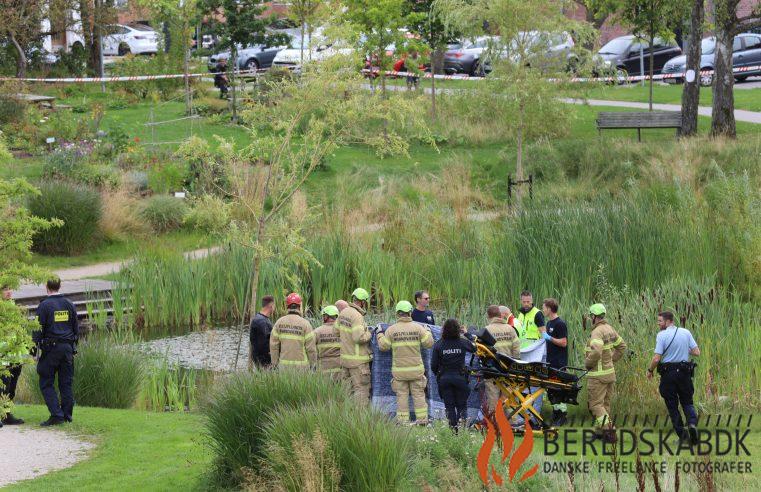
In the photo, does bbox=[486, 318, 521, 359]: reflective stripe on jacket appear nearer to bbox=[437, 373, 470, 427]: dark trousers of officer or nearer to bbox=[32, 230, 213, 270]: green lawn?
bbox=[437, 373, 470, 427]: dark trousers of officer

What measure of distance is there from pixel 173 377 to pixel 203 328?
3869mm

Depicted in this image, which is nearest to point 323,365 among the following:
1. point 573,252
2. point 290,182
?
point 290,182

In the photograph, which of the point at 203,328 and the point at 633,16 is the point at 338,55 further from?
the point at 633,16

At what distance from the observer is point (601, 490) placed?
9523mm

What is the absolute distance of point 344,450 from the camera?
419 inches

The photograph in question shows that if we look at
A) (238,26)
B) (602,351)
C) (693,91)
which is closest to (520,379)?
(602,351)

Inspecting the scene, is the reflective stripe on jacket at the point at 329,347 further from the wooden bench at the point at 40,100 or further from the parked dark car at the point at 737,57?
the parked dark car at the point at 737,57

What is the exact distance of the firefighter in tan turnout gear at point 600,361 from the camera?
13.3 metres

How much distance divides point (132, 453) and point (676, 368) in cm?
579

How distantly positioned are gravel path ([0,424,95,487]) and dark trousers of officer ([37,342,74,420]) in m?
0.31

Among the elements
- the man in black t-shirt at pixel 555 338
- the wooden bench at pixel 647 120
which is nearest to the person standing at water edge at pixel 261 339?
the man in black t-shirt at pixel 555 338

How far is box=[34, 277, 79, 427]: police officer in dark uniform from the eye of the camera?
548 inches

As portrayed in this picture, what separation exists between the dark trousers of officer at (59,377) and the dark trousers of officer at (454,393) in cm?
426

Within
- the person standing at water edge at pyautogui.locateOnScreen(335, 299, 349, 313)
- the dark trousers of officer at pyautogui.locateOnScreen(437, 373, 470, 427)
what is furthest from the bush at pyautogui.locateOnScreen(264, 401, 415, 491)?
the person standing at water edge at pyautogui.locateOnScreen(335, 299, 349, 313)
